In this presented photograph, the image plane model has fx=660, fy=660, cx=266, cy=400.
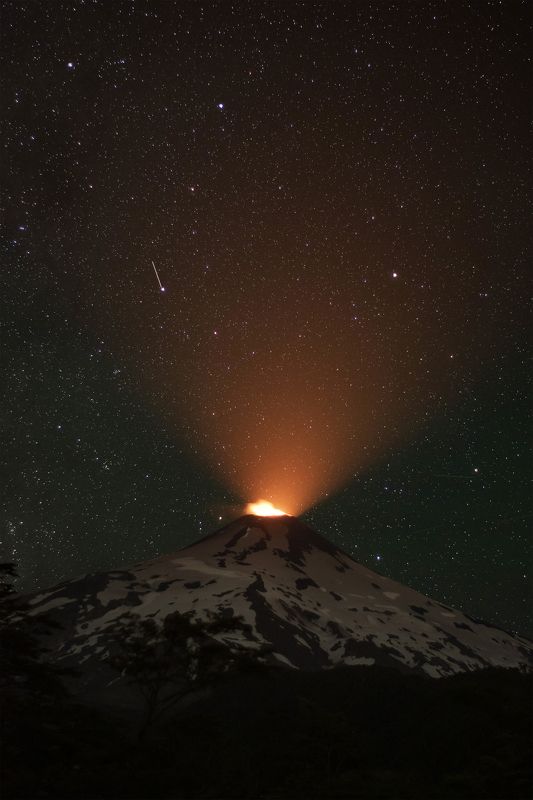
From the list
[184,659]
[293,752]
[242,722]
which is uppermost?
[184,659]

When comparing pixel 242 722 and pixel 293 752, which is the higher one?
pixel 293 752

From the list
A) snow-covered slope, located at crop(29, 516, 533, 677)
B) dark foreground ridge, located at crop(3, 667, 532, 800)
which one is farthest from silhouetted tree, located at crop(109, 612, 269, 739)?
snow-covered slope, located at crop(29, 516, 533, 677)

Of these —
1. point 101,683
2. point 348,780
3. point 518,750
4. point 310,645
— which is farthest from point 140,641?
point 310,645

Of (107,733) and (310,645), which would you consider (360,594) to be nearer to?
(310,645)

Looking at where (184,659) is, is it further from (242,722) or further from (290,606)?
(290,606)

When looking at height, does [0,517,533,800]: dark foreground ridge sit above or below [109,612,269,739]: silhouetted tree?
below

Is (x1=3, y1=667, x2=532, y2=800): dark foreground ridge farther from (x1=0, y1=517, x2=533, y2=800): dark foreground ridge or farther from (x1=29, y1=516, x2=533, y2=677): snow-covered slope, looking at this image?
(x1=29, y1=516, x2=533, y2=677): snow-covered slope

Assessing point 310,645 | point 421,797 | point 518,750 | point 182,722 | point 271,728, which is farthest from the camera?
point 310,645

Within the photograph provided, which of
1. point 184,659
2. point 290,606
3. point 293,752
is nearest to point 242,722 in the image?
point 293,752
